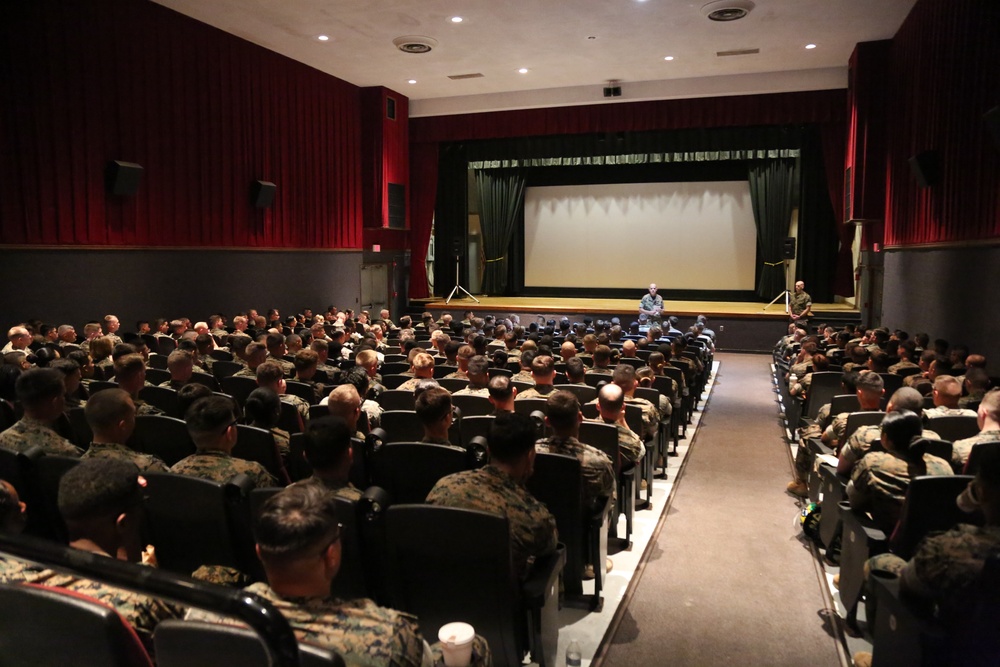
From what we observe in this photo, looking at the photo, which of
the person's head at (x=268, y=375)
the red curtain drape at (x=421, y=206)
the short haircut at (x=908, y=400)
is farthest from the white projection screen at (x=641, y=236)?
the person's head at (x=268, y=375)

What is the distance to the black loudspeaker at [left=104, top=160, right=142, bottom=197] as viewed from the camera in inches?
376

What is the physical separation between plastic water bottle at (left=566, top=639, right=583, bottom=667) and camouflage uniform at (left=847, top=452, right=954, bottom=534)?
1.50 m

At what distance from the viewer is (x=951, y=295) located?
8453 millimetres

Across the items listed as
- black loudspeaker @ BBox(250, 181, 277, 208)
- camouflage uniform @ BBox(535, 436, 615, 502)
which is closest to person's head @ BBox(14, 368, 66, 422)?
camouflage uniform @ BBox(535, 436, 615, 502)

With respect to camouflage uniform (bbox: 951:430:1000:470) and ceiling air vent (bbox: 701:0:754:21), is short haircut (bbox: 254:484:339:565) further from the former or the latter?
ceiling air vent (bbox: 701:0:754:21)

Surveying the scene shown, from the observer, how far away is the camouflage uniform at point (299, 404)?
4.72 meters

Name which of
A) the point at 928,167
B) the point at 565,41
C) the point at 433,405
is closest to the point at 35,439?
the point at 433,405

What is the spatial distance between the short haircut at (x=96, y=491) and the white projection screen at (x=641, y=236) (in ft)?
55.2

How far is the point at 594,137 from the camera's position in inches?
647

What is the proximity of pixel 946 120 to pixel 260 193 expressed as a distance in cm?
1029

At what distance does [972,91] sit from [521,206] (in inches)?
480

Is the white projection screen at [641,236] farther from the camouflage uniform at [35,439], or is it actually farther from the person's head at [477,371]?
the camouflage uniform at [35,439]

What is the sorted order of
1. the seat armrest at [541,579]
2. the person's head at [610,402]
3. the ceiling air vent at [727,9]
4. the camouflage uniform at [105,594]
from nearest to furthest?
1. the camouflage uniform at [105,594]
2. the seat armrest at [541,579]
3. the person's head at [610,402]
4. the ceiling air vent at [727,9]

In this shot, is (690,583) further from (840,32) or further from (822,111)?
(822,111)
